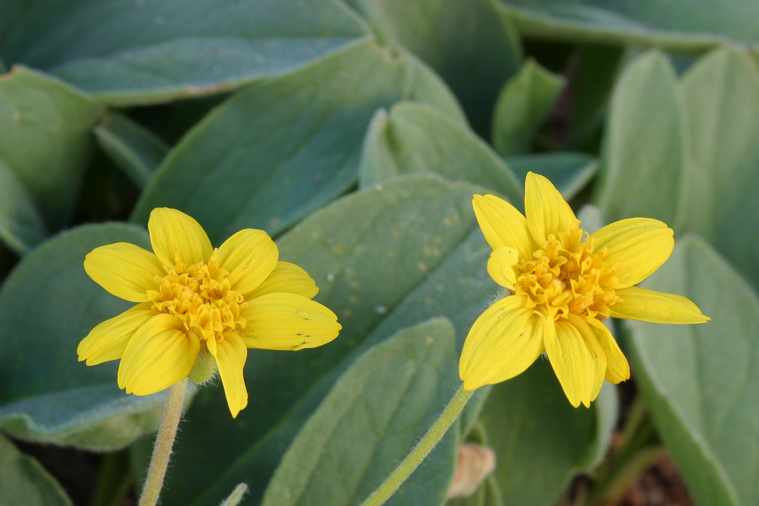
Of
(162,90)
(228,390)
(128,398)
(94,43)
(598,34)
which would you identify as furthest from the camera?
(598,34)

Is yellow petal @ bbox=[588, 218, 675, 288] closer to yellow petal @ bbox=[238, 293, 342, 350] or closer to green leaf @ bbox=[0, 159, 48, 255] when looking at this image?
yellow petal @ bbox=[238, 293, 342, 350]

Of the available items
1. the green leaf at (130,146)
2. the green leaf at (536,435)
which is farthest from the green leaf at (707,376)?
the green leaf at (130,146)

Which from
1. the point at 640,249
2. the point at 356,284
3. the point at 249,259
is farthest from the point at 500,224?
the point at 356,284

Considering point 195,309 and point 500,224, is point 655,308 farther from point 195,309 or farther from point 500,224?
point 195,309

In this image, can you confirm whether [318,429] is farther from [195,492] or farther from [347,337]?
[195,492]

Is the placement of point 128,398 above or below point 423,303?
above

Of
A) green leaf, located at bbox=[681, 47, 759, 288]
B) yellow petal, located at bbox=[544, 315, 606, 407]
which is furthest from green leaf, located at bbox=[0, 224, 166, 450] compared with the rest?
green leaf, located at bbox=[681, 47, 759, 288]

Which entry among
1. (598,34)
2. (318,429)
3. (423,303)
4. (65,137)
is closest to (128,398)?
(318,429)
